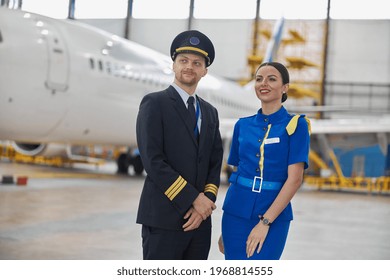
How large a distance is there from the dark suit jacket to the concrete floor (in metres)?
1.63

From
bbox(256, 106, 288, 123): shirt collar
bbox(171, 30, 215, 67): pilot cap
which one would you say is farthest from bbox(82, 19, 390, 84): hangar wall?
bbox(256, 106, 288, 123): shirt collar

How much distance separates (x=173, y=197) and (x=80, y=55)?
5.05 metres

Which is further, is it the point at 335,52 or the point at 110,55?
the point at 335,52

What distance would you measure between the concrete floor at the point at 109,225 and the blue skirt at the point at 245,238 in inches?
→ 64.2

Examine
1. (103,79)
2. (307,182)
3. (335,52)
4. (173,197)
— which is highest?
(335,52)

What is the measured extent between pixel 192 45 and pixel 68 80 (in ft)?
15.3

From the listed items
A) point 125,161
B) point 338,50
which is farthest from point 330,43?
point 125,161

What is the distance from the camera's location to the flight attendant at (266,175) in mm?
1822

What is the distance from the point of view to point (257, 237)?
1815 mm
